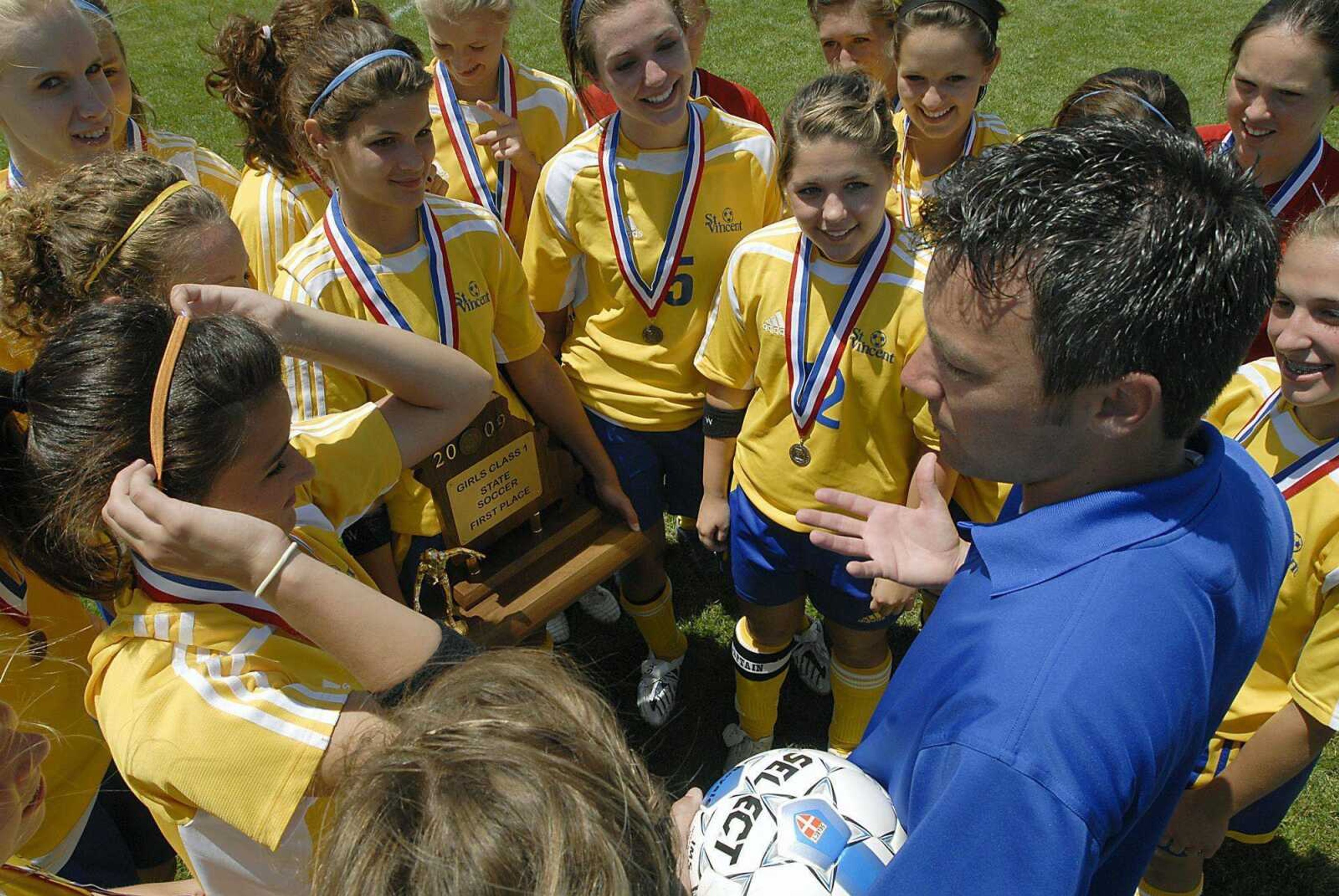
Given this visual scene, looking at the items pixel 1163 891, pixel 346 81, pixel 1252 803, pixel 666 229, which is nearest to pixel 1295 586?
pixel 1252 803

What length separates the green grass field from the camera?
340 cm

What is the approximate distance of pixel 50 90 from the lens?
3.21 m

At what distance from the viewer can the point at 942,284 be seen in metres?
1.66

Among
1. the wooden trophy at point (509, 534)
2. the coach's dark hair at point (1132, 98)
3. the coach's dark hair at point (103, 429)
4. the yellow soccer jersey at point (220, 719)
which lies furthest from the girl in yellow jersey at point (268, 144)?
the coach's dark hair at point (1132, 98)

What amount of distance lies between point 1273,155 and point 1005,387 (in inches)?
110

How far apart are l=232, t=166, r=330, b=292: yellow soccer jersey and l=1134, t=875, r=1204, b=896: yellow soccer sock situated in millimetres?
3469

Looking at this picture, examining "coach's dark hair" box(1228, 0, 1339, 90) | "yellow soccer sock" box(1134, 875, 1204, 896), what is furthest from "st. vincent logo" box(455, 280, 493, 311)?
"coach's dark hair" box(1228, 0, 1339, 90)

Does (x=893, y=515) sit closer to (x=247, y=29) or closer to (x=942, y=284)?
(x=942, y=284)

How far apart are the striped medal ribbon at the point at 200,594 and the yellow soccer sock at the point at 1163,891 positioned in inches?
99.4

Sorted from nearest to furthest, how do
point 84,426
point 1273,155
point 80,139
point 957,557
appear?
point 84,426 → point 957,557 → point 80,139 → point 1273,155

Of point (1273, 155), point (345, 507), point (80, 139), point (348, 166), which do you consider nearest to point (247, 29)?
point (80, 139)

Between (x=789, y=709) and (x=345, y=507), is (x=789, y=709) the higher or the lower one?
the lower one

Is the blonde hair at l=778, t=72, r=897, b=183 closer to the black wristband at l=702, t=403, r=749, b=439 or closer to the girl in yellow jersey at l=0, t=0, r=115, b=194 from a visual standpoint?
the black wristband at l=702, t=403, r=749, b=439

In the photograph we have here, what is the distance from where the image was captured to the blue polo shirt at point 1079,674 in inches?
52.9
